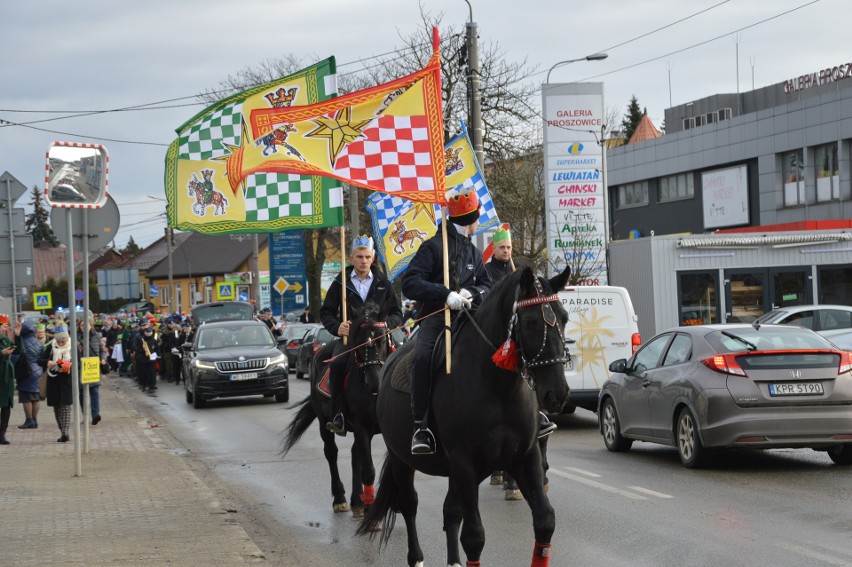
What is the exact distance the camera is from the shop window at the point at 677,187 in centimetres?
6144

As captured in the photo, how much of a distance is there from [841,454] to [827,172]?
42.0 metres

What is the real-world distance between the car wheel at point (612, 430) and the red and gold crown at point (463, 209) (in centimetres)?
706

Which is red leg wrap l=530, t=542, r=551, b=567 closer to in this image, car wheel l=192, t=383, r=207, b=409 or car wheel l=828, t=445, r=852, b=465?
car wheel l=828, t=445, r=852, b=465

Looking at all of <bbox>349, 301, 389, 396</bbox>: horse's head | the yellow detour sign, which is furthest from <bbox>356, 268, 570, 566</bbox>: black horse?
the yellow detour sign

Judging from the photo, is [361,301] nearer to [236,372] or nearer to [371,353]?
[371,353]

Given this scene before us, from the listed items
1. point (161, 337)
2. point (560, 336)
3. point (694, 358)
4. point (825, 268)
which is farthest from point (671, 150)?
point (560, 336)

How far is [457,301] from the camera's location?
6.82 m

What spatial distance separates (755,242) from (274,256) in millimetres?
22360

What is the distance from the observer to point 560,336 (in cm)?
595

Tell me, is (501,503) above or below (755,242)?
below

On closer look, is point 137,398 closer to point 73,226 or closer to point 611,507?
point 73,226

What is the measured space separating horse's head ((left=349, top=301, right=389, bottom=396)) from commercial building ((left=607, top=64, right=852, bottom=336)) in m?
22.2

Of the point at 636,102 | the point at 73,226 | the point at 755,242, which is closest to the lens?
the point at 73,226

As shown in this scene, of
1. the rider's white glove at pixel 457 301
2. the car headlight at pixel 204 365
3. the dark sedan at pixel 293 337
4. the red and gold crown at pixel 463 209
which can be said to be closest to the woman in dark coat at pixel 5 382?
the car headlight at pixel 204 365
